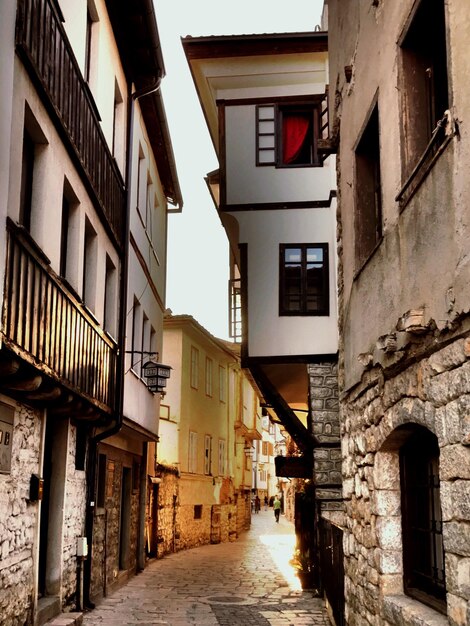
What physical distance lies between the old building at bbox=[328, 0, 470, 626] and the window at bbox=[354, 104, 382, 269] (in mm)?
11

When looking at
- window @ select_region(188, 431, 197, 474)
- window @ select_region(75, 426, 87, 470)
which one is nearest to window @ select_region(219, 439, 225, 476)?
window @ select_region(188, 431, 197, 474)

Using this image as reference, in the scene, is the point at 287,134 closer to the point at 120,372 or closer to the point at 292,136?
the point at 292,136

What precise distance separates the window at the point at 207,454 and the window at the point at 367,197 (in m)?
21.6

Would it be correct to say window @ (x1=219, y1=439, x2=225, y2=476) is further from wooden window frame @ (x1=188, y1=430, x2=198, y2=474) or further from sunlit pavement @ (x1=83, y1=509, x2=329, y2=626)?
sunlit pavement @ (x1=83, y1=509, x2=329, y2=626)

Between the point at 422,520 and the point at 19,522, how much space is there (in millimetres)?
4093

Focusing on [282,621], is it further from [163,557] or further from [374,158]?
[163,557]

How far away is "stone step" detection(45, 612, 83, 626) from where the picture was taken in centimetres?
870

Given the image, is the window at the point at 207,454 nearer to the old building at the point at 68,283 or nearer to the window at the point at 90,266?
the old building at the point at 68,283

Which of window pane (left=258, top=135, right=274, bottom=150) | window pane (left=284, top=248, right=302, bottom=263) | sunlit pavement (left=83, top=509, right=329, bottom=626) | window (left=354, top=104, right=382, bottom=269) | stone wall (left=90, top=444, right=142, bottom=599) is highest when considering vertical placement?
window pane (left=258, top=135, right=274, bottom=150)

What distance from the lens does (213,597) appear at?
12.8 meters

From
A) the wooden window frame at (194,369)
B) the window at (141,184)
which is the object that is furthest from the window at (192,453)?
the window at (141,184)

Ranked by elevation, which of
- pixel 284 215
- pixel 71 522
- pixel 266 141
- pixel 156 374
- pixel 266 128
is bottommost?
pixel 71 522

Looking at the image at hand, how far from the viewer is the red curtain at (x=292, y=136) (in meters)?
14.8

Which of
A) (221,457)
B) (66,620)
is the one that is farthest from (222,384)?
(66,620)
